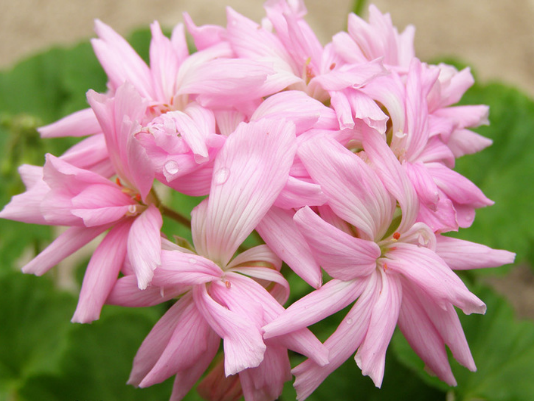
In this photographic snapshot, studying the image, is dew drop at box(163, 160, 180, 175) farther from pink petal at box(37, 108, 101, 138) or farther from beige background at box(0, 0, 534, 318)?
beige background at box(0, 0, 534, 318)

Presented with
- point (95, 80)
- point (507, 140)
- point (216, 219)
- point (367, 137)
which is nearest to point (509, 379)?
point (507, 140)

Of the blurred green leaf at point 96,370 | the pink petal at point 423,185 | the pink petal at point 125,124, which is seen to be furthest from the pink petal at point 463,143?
the blurred green leaf at point 96,370

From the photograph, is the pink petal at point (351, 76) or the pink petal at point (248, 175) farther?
the pink petal at point (351, 76)

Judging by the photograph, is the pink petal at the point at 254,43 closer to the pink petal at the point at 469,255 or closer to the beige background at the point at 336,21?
the pink petal at the point at 469,255

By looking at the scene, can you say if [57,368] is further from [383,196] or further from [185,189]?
[383,196]

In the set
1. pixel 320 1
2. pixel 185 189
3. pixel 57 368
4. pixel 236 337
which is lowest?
pixel 57 368

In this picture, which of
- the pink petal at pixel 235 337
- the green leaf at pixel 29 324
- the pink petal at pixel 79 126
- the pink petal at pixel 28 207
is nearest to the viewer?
the pink petal at pixel 235 337
